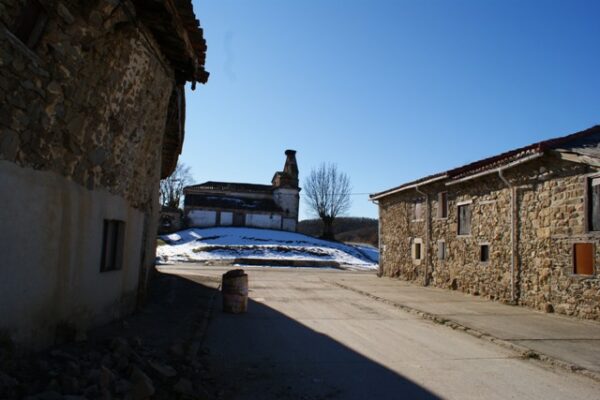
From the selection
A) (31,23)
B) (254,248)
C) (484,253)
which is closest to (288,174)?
(254,248)

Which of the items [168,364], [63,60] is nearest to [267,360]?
[168,364]

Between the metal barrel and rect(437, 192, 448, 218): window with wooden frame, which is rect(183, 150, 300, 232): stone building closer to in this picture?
rect(437, 192, 448, 218): window with wooden frame

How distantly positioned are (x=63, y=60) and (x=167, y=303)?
770 centimetres

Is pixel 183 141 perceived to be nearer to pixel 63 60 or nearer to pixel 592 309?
pixel 63 60

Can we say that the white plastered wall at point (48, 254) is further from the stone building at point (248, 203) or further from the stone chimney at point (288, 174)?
the stone chimney at point (288, 174)

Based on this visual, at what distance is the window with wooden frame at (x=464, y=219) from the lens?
19250 millimetres

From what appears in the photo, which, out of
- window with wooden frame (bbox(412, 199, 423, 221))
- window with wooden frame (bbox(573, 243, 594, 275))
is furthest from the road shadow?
window with wooden frame (bbox(412, 199, 423, 221))

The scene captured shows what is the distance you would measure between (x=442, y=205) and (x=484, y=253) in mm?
4085

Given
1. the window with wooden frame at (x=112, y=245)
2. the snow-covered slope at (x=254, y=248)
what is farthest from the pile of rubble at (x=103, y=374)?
the snow-covered slope at (x=254, y=248)

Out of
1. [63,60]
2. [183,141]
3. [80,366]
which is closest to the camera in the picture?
[80,366]

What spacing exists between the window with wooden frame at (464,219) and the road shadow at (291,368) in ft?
36.1

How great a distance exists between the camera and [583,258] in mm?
13062

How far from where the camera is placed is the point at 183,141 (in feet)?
50.9

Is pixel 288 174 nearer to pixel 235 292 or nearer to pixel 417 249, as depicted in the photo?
pixel 417 249
